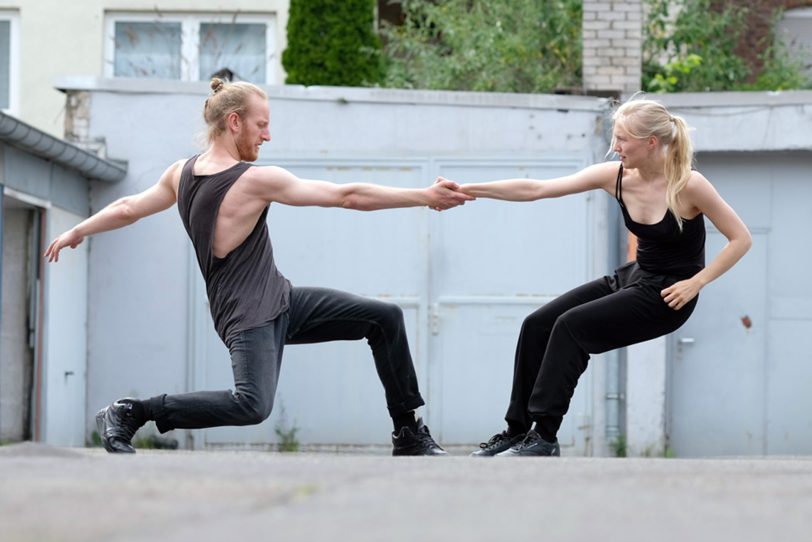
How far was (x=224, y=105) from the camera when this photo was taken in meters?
6.59

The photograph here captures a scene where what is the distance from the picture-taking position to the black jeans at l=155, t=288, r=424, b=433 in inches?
251

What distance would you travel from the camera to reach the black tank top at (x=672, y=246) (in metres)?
6.53

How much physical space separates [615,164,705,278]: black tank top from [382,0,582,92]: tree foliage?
22.4ft

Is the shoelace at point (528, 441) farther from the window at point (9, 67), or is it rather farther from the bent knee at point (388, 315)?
the window at point (9, 67)

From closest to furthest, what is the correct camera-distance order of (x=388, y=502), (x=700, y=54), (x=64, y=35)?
(x=388, y=502)
(x=700, y=54)
(x=64, y=35)

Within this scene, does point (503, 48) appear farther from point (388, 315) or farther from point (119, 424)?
point (119, 424)

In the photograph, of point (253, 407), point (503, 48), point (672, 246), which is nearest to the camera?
point (253, 407)

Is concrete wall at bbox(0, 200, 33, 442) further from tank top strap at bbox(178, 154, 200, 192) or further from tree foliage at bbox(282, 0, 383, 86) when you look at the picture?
tank top strap at bbox(178, 154, 200, 192)

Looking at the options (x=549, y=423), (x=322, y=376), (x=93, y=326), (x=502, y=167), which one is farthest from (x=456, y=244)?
(x=549, y=423)

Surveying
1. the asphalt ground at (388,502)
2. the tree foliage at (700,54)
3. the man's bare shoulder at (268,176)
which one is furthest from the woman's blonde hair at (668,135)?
the tree foliage at (700,54)

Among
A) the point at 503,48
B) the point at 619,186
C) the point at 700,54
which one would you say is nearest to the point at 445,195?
the point at 619,186

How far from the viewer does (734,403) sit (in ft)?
40.6

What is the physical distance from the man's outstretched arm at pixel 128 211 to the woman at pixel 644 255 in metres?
1.74

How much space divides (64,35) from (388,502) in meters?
14.5
